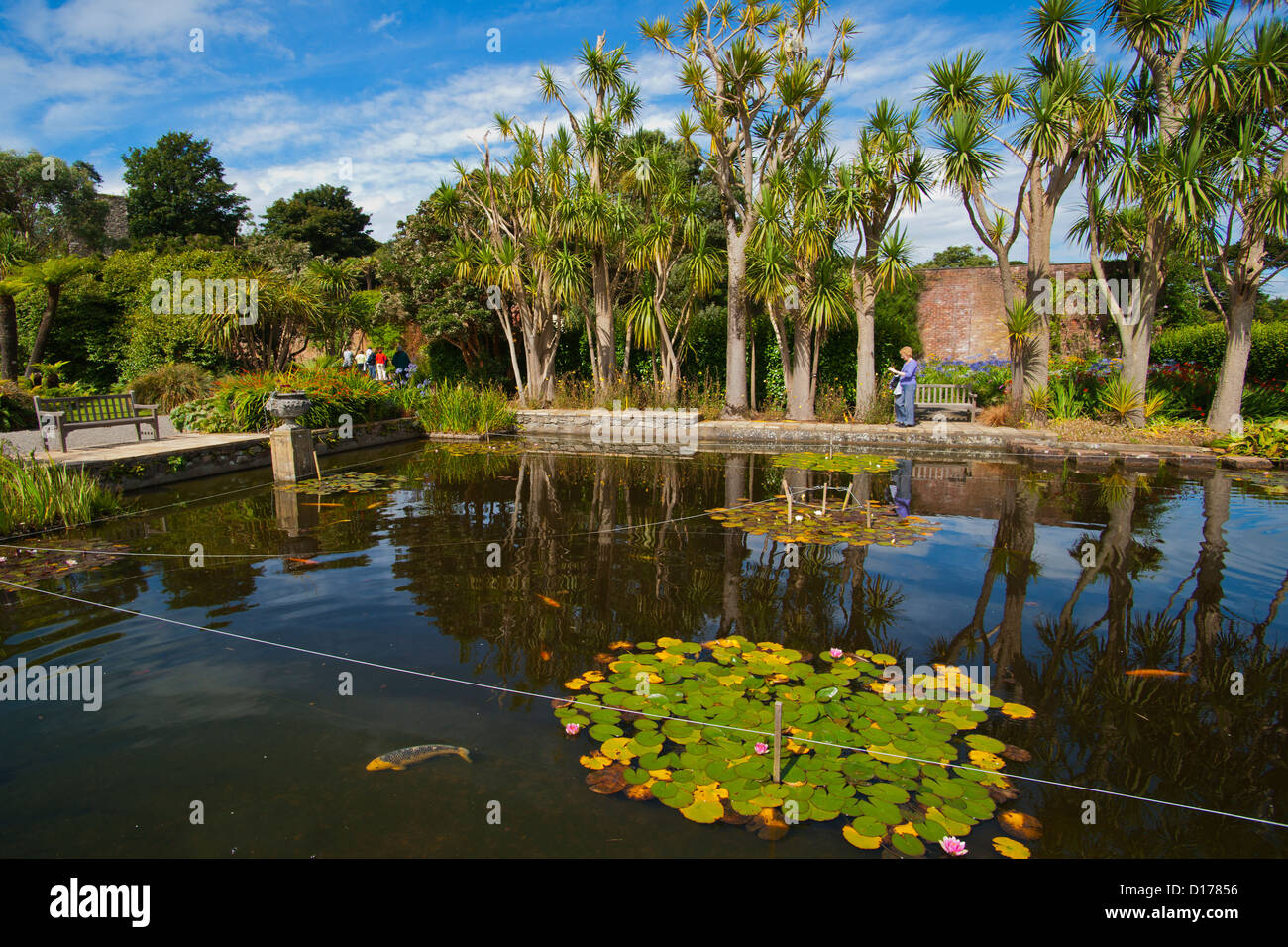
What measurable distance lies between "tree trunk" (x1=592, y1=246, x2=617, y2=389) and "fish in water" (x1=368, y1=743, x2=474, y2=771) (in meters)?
11.7

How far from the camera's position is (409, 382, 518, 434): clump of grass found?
13.4 metres

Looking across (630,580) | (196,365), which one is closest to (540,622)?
(630,580)

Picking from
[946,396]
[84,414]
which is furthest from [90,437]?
[946,396]

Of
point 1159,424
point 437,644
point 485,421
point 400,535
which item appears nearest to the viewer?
point 437,644

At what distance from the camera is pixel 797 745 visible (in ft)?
10.2

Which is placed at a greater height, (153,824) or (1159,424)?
(1159,424)

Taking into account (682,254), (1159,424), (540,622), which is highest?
(682,254)

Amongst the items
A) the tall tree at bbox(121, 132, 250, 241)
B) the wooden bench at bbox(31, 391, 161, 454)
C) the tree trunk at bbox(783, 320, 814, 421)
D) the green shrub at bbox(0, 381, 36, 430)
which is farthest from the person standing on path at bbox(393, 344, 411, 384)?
the tall tree at bbox(121, 132, 250, 241)

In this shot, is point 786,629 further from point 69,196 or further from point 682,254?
point 69,196

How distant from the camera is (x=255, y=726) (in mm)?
3338

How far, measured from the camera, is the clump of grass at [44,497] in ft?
21.2

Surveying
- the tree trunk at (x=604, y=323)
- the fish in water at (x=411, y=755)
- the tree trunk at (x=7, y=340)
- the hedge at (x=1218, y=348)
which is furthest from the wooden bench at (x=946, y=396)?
the tree trunk at (x=7, y=340)

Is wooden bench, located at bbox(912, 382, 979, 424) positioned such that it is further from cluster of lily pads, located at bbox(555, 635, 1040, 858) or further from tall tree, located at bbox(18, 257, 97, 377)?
tall tree, located at bbox(18, 257, 97, 377)

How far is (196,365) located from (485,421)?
6595 mm
